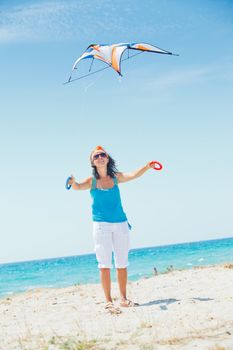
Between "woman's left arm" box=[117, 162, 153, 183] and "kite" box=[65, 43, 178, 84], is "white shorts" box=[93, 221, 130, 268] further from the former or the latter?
"kite" box=[65, 43, 178, 84]

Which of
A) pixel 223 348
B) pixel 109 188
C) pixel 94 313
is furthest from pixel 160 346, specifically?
pixel 109 188

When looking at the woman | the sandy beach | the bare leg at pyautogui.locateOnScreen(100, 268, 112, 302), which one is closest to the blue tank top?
the woman

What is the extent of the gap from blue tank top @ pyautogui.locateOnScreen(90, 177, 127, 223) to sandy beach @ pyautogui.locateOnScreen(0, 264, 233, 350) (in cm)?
117

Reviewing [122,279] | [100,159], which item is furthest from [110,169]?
[122,279]

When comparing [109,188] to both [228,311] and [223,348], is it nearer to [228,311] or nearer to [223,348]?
[228,311]

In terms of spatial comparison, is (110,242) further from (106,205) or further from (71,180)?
(71,180)

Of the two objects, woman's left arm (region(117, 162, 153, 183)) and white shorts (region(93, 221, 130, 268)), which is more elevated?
woman's left arm (region(117, 162, 153, 183))

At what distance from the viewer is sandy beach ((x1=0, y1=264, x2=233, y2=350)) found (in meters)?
4.14

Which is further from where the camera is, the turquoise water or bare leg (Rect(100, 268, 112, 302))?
the turquoise water

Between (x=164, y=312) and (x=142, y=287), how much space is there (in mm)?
2930

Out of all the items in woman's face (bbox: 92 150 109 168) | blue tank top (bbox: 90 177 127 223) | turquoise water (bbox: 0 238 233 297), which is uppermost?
woman's face (bbox: 92 150 109 168)

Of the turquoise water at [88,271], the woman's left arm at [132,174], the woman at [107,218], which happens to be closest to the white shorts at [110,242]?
the woman at [107,218]

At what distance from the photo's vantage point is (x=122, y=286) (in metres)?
6.39

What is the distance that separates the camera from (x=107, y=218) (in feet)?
20.7
